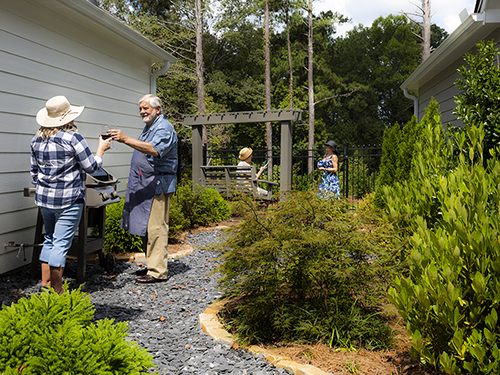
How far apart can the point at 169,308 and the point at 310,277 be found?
4.63 feet

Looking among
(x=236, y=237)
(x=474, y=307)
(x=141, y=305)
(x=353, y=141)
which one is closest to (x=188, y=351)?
(x=236, y=237)

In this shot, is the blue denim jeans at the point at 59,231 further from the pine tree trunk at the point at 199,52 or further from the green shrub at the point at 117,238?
the pine tree trunk at the point at 199,52

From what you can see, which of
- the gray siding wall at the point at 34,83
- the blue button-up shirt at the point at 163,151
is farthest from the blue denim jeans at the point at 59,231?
the gray siding wall at the point at 34,83

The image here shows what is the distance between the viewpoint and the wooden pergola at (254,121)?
902 centimetres

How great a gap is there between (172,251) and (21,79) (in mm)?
2784

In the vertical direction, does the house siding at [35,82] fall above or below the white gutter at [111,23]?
below

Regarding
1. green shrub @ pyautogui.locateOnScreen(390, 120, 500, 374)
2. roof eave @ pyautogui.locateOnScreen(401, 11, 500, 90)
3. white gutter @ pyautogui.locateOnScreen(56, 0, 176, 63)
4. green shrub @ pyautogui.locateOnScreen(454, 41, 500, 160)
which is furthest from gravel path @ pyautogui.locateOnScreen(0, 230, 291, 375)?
roof eave @ pyautogui.locateOnScreen(401, 11, 500, 90)

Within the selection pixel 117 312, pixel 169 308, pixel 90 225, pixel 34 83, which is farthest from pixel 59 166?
pixel 34 83

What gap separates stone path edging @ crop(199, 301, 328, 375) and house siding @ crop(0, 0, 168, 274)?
2525mm

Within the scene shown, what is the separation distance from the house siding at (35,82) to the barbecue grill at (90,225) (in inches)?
19.3

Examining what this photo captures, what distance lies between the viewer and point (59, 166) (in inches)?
122

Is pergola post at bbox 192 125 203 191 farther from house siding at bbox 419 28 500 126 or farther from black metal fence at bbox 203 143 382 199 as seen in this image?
house siding at bbox 419 28 500 126

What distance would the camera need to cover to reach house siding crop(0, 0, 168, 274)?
4.18 metres

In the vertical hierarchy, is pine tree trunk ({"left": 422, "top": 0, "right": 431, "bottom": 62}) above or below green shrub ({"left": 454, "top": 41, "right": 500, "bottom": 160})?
above
